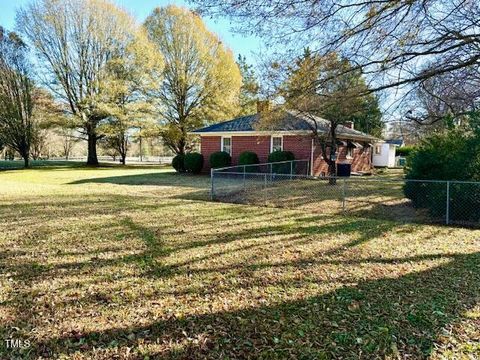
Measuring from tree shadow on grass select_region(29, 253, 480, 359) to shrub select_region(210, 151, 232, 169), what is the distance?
54.4ft

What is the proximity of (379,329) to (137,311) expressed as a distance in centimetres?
233

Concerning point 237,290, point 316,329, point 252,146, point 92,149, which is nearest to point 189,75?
point 252,146

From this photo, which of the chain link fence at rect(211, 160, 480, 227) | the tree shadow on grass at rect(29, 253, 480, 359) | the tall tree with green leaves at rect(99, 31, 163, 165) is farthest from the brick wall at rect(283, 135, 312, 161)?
the tree shadow on grass at rect(29, 253, 480, 359)

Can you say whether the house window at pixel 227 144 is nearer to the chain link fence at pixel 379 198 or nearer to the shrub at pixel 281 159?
the shrub at pixel 281 159

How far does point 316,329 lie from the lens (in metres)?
3.01

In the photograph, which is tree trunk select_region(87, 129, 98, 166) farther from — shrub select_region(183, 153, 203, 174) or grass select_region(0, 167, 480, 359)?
grass select_region(0, 167, 480, 359)

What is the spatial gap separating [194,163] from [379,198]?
13.0 meters

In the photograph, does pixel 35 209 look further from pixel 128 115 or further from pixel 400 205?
pixel 128 115

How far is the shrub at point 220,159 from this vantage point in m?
20.2

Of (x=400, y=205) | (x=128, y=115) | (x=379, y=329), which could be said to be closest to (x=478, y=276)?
(x=379, y=329)

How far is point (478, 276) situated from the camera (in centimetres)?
441

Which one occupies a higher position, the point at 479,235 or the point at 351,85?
the point at 351,85

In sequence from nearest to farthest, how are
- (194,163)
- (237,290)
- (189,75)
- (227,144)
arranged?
(237,290), (227,144), (194,163), (189,75)

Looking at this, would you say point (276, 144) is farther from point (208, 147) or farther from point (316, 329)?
point (316, 329)
